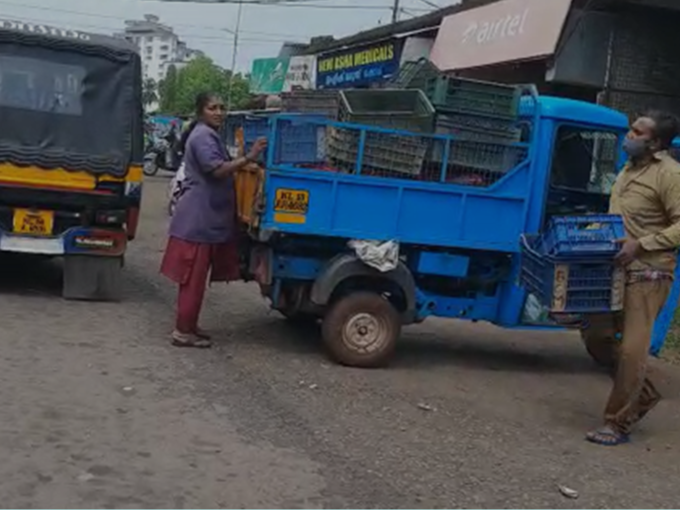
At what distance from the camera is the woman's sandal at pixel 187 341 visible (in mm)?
7457

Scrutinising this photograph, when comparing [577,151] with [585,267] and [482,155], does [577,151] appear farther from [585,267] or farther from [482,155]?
[585,267]

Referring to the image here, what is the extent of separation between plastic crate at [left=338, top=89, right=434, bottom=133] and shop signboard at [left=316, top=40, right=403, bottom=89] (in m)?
11.3

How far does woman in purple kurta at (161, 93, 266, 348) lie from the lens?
7.45 metres

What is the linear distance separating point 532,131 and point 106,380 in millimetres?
3597

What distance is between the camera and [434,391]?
6.86 meters

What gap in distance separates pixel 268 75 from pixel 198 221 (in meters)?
23.0

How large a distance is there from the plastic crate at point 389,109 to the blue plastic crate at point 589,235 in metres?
1.82

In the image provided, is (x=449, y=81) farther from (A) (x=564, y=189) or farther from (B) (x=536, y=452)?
(B) (x=536, y=452)

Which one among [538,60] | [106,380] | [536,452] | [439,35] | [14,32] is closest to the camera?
[536,452]

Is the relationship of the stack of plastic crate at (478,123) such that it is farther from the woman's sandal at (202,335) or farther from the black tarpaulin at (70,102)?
the black tarpaulin at (70,102)

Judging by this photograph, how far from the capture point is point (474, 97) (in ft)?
24.0

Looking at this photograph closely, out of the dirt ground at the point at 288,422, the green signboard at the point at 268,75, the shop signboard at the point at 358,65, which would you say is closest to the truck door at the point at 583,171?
the dirt ground at the point at 288,422

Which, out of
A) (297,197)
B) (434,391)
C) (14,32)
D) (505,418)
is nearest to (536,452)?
(505,418)

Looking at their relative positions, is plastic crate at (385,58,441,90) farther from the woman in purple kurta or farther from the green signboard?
the green signboard
